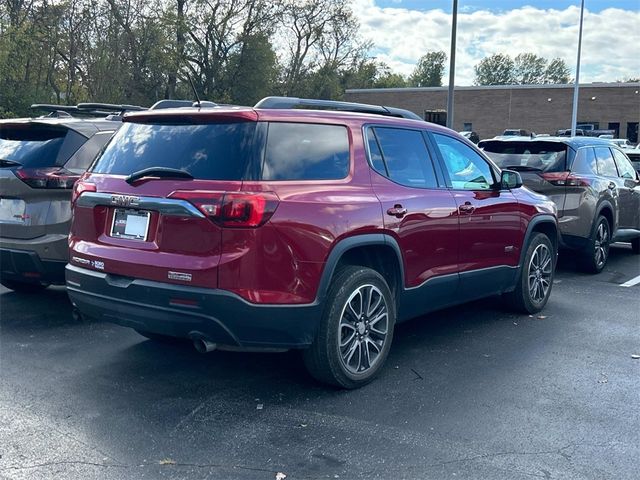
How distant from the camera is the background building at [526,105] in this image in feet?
160

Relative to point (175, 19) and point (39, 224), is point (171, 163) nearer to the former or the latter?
point (39, 224)

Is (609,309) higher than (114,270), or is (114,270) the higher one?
(114,270)

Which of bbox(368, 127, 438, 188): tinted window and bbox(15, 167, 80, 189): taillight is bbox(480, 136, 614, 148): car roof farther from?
bbox(15, 167, 80, 189): taillight

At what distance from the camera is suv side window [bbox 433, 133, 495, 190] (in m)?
5.69

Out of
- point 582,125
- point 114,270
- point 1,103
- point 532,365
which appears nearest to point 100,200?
point 114,270

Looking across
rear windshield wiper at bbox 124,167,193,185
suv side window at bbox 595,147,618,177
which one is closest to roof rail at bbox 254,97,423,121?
rear windshield wiper at bbox 124,167,193,185

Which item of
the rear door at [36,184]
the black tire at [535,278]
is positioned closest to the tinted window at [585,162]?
the black tire at [535,278]

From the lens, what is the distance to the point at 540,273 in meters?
6.86

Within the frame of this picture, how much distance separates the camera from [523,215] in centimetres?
645

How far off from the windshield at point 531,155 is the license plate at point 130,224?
5.98m

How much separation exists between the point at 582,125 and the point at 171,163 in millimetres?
48245

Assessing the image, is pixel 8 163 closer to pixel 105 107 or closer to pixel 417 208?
pixel 105 107

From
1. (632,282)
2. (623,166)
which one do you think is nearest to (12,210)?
(632,282)

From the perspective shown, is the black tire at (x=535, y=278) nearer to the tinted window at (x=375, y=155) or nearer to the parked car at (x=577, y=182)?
the parked car at (x=577, y=182)
